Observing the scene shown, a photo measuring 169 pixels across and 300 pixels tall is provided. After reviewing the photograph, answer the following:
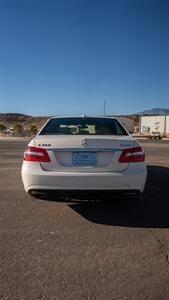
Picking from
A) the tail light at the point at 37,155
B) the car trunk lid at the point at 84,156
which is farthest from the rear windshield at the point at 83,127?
the car trunk lid at the point at 84,156

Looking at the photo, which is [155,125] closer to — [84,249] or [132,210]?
[132,210]

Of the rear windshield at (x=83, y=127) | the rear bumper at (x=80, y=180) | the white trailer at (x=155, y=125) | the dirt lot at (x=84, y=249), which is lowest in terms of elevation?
the white trailer at (x=155, y=125)

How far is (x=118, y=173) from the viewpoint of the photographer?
17.5ft

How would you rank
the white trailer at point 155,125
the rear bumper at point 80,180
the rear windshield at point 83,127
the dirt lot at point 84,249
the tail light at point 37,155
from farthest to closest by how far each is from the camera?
1. the white trailer at point 155,125
2. the rear windshield at point 83,127
3. the tail light at point 37,155
4. the rear bumper at point 80,180
5. the dirt lot at point 84,249

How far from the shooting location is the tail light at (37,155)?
5391mm

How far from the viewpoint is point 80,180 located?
524 centimetres

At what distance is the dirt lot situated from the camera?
3.27 m

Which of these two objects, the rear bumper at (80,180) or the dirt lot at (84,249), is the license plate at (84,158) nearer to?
the rear bumper at (80,180)

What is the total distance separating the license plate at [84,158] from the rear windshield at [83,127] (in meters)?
1.00

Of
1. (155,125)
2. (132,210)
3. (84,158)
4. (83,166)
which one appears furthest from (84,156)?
(155,125)

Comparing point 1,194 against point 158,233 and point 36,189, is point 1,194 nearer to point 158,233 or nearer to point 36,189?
point 36,189

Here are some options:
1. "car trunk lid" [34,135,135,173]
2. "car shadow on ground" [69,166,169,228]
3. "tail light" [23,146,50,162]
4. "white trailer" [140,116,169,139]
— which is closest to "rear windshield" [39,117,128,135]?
"tail light" [23,146,50,162]

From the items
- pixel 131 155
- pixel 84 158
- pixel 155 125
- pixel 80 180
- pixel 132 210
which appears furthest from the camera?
pixel 155 125

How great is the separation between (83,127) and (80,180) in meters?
1.66
